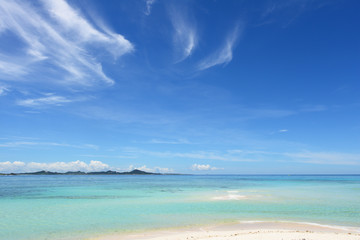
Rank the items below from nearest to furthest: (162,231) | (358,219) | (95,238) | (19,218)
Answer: (95,238) < (162,231) < (358,219) < (19,218)

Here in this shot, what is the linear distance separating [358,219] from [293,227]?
6451 mm

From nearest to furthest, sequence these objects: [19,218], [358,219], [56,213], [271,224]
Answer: [271,224], [358,219], [19,218], [56,213]

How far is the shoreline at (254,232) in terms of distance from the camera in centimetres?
1298

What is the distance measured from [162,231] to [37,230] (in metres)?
8.23

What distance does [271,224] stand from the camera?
56.3 feet

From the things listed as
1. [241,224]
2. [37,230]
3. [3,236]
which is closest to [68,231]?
[37,230]

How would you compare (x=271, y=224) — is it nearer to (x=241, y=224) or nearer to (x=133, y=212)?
(x=241, y=224)

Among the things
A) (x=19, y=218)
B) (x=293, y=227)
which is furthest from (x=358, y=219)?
(x=19, y=218)

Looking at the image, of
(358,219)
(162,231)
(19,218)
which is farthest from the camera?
(19,218)

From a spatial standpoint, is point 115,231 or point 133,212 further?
point 133,212

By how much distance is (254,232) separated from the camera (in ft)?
47.5

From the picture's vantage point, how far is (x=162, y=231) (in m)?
15.7

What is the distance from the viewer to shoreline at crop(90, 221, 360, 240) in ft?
42.6

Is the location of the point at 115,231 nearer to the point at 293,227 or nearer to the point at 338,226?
the point at 293,227
